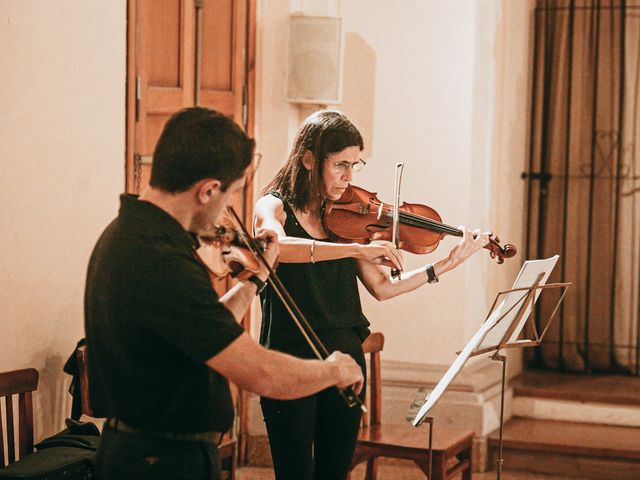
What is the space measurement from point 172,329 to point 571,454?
3.47 meters

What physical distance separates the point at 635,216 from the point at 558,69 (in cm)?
99

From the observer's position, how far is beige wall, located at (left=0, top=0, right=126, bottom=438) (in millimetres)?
2975

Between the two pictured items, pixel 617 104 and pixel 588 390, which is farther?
pixel 617 104

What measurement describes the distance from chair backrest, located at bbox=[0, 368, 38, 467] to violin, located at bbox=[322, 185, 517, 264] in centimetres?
103

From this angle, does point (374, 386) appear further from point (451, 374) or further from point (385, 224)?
point (451, 374)

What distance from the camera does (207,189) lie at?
1.71 metres

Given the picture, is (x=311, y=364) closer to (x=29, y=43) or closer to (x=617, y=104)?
(x=29, y=43)

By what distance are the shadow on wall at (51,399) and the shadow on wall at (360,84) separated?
6.94 feet

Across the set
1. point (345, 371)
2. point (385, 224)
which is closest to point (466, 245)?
point (385, 224)

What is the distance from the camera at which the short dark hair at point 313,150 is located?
2703 mm

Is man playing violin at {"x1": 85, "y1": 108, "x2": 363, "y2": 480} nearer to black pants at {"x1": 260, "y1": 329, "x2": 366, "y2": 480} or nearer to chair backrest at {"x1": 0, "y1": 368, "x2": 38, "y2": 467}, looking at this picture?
black pants at {"x1": 260, "y1": 329, "x2": 366, "y2": 480}

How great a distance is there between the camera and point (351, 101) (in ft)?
15.8

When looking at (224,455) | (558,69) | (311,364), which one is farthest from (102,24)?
(558,69)

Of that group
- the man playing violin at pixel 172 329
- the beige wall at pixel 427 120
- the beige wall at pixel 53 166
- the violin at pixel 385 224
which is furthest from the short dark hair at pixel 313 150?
the beige wall at pixel 427 120
